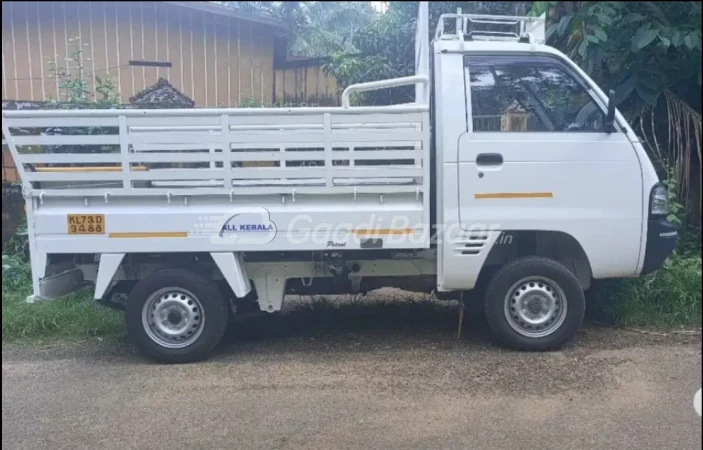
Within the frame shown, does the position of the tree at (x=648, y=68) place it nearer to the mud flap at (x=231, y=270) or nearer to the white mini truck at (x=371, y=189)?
the white mini truck at (x=371, y=189)

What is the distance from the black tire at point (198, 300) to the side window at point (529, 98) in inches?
93.7

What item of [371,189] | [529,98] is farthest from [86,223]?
[529,98]

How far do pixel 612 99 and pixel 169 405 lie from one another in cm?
367

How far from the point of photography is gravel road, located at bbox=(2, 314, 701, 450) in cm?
338

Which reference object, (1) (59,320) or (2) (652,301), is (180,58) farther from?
(2) (652,301)

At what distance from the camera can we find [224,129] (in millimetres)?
4297

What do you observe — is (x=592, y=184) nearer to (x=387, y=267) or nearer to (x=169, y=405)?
(x=387, y=267)

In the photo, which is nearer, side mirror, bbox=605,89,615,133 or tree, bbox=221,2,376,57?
side mirror, bbox=605,89,615,133

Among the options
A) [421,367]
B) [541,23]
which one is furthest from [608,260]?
[541,23]

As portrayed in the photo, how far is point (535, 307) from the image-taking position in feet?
15.0

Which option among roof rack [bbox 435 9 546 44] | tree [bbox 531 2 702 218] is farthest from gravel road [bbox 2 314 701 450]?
roof rack [bbox 435 9 546 44]

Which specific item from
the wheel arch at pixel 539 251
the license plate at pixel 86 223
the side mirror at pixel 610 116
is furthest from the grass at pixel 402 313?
the side mirror at pixel 610 116

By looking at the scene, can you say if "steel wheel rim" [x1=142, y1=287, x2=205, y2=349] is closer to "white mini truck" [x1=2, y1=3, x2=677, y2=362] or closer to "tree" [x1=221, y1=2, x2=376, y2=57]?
"white mini truck" [x1=2, y1=3, x2=677, y2=362]

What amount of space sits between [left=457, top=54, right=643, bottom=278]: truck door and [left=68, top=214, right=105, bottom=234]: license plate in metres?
2.64
